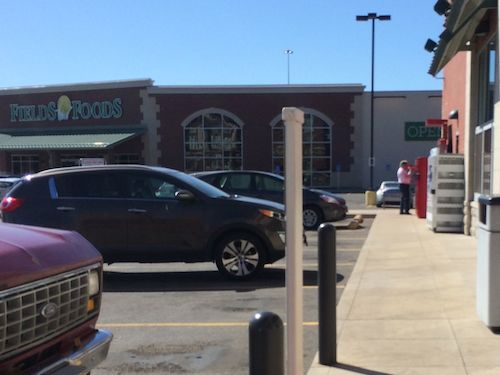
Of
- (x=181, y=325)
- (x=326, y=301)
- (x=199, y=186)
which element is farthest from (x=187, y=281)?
(x=326, y=301)

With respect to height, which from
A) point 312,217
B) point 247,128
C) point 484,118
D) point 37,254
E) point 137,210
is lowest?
point 312,217

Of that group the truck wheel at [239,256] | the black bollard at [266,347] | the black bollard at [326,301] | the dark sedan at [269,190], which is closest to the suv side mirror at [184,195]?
the truck wheel at [239,256]

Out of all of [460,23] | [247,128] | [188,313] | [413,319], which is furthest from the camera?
[247,128]

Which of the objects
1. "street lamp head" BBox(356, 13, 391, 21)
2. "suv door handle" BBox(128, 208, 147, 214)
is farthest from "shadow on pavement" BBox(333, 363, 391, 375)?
"street lamp head" BBox(356, 13, 391, 21)

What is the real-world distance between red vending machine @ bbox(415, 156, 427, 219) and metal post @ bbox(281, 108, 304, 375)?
13350mm

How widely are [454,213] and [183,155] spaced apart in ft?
99.1

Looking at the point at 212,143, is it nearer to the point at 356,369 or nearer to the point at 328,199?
the point at 328,199

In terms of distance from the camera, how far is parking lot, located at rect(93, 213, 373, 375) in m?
5.09

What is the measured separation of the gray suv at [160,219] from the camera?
838 centimetres

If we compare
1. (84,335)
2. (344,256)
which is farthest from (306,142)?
(84,335)

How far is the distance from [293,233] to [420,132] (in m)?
38.7

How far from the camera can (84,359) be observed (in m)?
3.32

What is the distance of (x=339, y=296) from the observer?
727 centimetres

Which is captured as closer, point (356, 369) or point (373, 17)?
point (356, 369)
